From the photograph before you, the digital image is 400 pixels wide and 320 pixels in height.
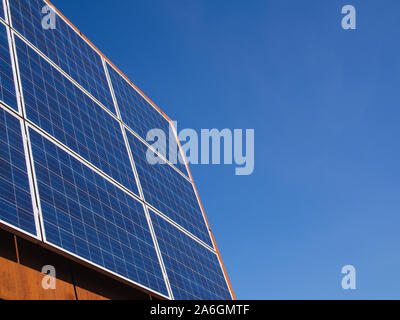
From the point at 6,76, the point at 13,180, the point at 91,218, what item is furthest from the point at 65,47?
the point at 13,180

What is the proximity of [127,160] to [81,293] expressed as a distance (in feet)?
30.5

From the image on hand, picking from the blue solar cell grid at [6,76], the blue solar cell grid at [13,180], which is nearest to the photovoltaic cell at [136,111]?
the blue solar cell grid at [6,76]

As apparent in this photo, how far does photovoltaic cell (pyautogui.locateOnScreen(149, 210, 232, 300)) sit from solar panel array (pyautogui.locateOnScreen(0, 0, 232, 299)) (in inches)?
3.2

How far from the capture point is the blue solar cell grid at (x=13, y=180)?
12211 mm

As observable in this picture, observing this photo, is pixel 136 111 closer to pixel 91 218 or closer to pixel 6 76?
pixel 6 76

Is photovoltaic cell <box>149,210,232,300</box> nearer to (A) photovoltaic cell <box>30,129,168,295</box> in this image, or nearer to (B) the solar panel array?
(B) the solar panel array

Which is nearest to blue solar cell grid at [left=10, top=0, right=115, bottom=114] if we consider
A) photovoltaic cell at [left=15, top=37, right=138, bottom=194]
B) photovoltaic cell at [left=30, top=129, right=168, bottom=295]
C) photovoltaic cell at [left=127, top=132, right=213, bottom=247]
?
photovoltaic cell at [left=15, top=37, right=138, bottom=194]

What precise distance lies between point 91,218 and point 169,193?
10854mm

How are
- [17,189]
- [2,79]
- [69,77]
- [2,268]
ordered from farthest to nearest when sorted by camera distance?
[69,77]
[2,79]
[17,189]
[2,268]

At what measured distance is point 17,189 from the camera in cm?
1309

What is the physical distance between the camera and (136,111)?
30031 mm

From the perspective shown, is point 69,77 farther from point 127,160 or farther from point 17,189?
point 17,189
